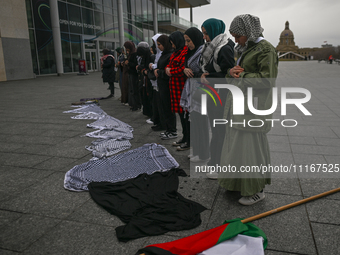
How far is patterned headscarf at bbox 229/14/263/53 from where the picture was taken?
8.80 ft

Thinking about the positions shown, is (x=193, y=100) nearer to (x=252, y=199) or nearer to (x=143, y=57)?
(x=252, y=199)

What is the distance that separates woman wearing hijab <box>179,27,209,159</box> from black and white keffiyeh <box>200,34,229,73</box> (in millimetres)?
370

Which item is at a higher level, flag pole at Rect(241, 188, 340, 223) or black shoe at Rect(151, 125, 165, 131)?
black shoe at Rect(151, 125, 165, 131)

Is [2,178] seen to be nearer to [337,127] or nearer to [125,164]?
[125,164]

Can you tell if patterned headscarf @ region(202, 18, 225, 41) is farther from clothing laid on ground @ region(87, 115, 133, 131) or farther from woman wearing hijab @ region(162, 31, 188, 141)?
clothing laid on ground @ region(87, 115, 133, 131)

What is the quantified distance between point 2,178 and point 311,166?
396 cm

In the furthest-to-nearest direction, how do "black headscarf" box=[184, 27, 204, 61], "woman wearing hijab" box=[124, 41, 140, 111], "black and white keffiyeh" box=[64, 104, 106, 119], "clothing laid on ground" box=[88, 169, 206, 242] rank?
"woman wearing hijab" box=[124, 41, 140, 111], "black and white keffiyeh" box=[64, 104, 106, 119], "black headscarf" box=[184, 27, 204, 61], "clothing laid on ground" box=[88, 169, 206, 242]

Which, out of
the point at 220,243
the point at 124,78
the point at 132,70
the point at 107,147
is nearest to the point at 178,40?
the point at 107,147

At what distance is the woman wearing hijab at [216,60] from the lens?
340 centimetres

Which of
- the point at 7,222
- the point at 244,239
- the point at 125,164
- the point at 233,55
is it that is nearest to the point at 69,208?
the point at 7,222

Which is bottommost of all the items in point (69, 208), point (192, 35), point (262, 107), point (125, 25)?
point (69, 208)

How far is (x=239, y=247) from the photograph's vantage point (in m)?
2.15

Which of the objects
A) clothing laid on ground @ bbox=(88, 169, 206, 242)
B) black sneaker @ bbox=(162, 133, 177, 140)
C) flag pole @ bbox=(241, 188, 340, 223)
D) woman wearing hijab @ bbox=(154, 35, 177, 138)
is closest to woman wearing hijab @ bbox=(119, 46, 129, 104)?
woman wearing hijab @ bbox=(154, 35, 177, 138)

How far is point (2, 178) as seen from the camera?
373 centimetres
